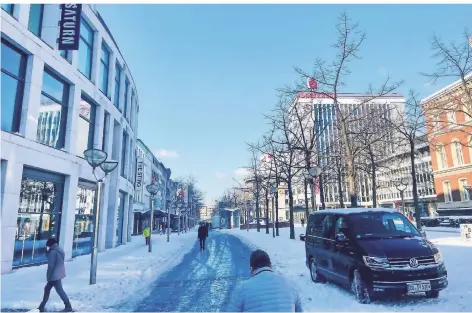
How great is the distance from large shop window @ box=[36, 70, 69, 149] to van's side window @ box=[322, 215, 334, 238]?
12.1 meters

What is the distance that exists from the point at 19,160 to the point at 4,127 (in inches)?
51.2

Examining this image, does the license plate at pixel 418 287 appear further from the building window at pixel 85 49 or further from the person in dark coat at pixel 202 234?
the building window at pixel 85 49

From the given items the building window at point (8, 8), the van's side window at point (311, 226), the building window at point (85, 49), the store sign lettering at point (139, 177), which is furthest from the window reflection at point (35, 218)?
the store sign lettering at point (139, 177)

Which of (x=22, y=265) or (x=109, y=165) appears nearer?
(x=109, y=165)

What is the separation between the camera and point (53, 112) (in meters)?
15.0

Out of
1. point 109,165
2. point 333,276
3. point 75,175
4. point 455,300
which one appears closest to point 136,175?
point 75,175

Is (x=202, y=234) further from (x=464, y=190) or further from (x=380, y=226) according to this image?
(x=464, y=190)

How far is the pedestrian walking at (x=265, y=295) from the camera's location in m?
2.78

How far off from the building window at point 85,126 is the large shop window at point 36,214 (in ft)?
9.42

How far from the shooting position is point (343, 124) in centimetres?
1716

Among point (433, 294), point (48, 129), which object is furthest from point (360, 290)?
point (48, 129)

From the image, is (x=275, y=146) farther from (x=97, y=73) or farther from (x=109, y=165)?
(x=109, y=165)

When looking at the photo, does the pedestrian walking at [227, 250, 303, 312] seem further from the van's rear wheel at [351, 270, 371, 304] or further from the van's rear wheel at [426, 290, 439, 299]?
the van's rear wheel at [426, 290, 439, 299]

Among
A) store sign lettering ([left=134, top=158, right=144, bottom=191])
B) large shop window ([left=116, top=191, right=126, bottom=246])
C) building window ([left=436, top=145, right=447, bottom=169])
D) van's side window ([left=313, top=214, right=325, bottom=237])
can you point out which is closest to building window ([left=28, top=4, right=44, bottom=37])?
van's side window ([left=313, top=214, right=325, bottom=237])
